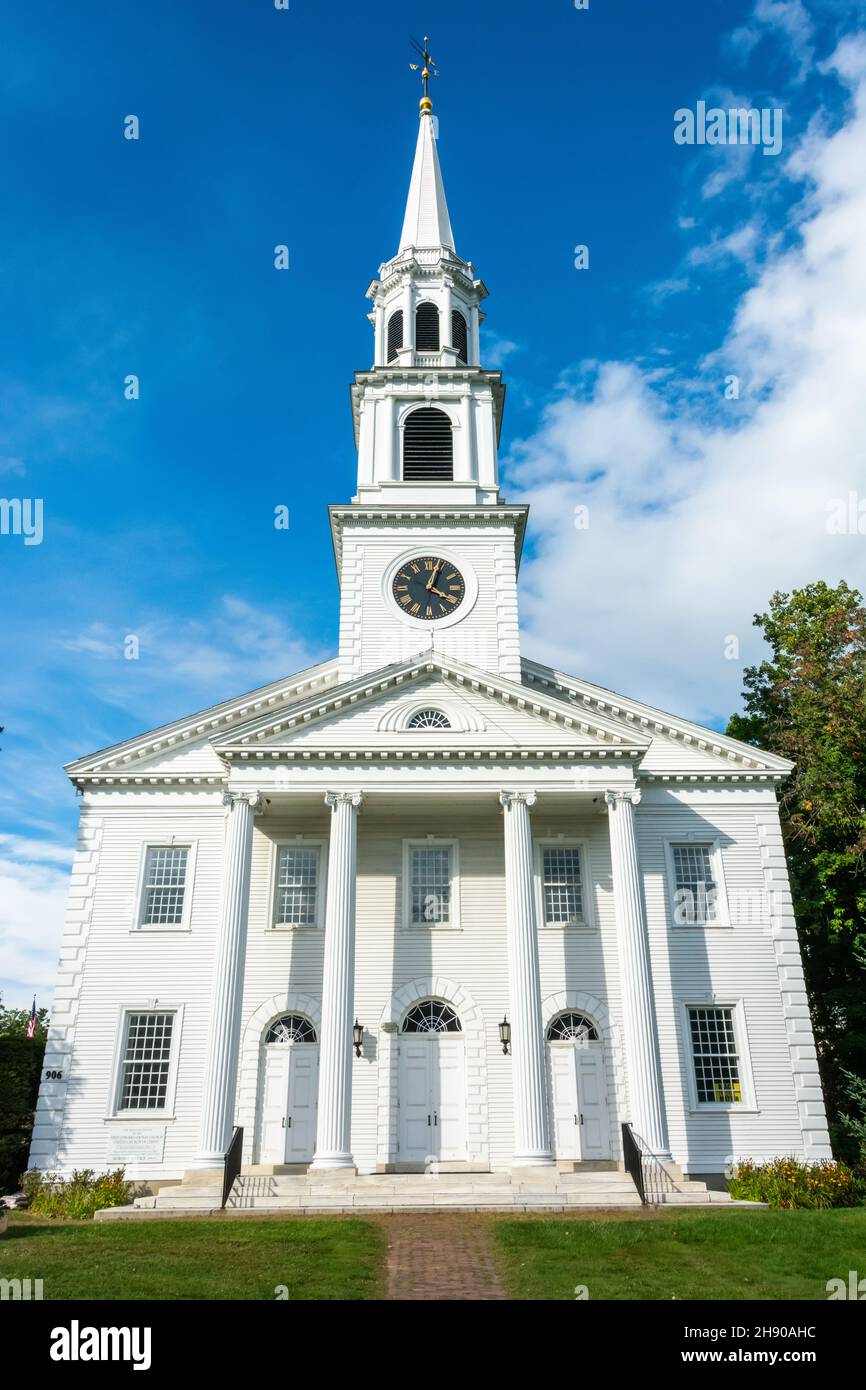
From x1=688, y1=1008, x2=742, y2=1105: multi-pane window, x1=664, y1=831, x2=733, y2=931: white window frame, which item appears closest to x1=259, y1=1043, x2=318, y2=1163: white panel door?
x1=688, y1=1008, x2=742, y2=1105: multi-pane window

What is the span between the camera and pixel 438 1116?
2309 centimetres

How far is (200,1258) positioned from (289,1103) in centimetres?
1048

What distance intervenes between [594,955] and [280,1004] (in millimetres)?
7591

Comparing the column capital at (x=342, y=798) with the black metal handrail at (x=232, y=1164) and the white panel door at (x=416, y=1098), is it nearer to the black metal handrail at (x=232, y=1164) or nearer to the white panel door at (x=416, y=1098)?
the white panel door at (x=416, y=1098)

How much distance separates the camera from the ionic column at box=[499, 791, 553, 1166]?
2058 centimetres

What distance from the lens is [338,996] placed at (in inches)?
842

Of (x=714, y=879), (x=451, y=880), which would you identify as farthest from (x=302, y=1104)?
(x=714, y=879)

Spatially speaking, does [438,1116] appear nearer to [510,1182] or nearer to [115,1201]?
[510,1182]

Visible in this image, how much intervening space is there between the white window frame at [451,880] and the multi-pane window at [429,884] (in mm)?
68

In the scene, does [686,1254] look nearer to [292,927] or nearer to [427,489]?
[292,927]

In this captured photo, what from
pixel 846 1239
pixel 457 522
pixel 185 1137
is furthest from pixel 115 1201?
pixel 457 522

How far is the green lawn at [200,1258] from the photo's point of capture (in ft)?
36.6

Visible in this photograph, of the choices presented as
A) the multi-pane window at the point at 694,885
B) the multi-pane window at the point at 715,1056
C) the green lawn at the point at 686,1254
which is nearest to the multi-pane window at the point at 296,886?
the multi-pane window at the point at 694,885
